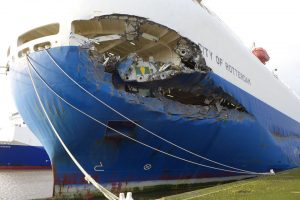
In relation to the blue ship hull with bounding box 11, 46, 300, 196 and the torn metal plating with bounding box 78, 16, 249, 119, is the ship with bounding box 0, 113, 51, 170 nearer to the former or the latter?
the blue ship hull with bounding box 11, 46, 300, 196

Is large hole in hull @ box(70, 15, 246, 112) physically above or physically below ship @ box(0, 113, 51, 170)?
above

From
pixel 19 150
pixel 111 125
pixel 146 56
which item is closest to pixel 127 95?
pixel 111 125

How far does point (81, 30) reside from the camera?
32.6 feet

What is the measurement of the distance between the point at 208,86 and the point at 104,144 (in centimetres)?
361

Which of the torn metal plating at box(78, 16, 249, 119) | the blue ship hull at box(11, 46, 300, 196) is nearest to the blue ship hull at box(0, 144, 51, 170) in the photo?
the blue ship hull at box(11, 46, 300, 196)

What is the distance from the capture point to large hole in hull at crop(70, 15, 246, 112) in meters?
9.67

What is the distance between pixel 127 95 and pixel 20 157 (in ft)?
72.5

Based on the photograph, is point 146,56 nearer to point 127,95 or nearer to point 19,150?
point 127,95

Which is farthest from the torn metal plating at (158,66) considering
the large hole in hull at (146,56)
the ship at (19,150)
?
the ship at (19,150)

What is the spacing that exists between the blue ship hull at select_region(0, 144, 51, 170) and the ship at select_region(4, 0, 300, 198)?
750 inches

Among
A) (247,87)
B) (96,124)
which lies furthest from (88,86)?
(247,87)

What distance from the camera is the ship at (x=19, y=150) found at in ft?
93.9

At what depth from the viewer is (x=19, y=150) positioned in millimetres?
28844

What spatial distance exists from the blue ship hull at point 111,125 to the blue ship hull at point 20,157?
19.0 meters
